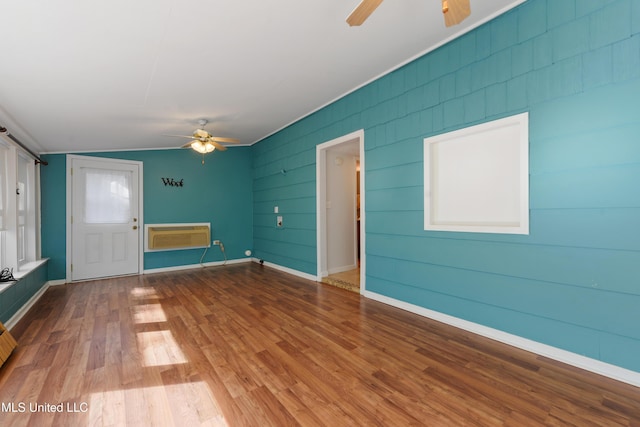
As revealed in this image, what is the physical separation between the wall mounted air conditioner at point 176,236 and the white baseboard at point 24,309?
5.19ft

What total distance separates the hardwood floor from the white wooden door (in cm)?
189

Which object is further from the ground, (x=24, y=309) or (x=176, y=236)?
(x=176, y=236)

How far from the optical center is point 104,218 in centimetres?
512

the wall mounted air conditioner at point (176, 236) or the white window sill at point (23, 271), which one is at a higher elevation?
the wall mounted air conditioner at point (176, 236)

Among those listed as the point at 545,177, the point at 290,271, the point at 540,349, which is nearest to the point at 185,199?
the point at 290,271

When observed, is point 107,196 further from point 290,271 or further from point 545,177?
point 545,177

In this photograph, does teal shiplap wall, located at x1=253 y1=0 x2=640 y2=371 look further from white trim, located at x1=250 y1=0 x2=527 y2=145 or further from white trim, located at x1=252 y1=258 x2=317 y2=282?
white trim, located at x1=252 y1=258 x2=317 y2=282

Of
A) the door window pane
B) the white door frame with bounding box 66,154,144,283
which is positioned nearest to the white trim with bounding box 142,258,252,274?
the white door frame with bounding box 66,154,144,283

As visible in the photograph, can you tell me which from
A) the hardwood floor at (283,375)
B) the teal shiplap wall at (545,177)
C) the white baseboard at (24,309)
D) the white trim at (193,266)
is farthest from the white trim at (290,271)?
the white baseboard at (24,309)

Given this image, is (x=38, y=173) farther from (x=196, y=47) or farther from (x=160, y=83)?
(x=196, y=47)

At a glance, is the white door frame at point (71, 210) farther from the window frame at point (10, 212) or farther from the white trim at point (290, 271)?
the white trim at point (290, 271)

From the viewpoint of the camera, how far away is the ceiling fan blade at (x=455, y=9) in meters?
1.68

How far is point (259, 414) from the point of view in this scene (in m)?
1.61

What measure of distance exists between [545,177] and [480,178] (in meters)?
0.55
